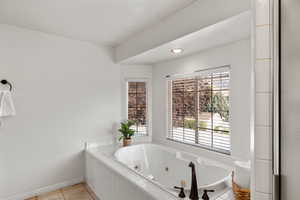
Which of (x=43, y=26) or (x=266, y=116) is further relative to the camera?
(x=43, y=26)

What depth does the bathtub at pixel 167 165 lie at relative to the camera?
247cm

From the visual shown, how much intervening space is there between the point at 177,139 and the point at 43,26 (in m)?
2.76

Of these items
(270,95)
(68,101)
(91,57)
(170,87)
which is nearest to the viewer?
(270,95)

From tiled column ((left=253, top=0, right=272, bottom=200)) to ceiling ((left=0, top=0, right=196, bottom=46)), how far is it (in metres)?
1.13

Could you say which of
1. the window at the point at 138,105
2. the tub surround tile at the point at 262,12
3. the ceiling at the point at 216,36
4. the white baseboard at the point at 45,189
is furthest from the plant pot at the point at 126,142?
the tub surround tile at the point at 262,12

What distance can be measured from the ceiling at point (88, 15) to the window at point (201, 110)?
3.75ft

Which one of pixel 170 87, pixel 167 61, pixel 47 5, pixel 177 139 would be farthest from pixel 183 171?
pixel 47 5

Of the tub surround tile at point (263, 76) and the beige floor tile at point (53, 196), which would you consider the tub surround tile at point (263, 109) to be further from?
the beige floor tile at point (53, 196)

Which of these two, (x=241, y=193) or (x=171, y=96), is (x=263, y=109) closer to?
(x=241, y=193)

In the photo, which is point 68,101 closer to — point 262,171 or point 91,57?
point 91,57

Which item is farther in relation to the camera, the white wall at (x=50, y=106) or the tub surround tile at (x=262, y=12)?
the white wall at (x=50, y=106)

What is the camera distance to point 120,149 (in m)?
3.16

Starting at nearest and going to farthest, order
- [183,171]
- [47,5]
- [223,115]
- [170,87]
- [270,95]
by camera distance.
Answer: [270,95], [47,5], [223,115], [183,171], [170,87]

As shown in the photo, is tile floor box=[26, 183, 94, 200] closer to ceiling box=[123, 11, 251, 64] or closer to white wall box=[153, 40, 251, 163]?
white wall box=[153, 40, 251, 163]
